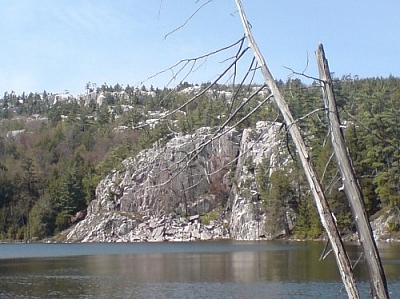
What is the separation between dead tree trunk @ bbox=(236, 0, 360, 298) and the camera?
4211 millimetres

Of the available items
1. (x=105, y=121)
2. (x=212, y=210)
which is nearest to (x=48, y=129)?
A: (x=105, y=121)

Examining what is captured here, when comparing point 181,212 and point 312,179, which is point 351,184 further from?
point 181,212

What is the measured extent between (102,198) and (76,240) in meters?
9.29

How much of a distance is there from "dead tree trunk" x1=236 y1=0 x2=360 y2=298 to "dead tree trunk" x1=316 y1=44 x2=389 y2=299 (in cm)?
17

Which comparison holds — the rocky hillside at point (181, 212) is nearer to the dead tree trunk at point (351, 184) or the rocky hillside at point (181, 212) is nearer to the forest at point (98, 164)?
the forest at point (98, 164)

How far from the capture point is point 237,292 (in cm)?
3098

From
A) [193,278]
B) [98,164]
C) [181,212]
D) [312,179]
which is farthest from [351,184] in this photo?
[98,164]

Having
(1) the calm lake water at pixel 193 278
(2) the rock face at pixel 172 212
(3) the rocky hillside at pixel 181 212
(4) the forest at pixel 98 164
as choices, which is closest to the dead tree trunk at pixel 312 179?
(1) the calm lake water at pixel 193 278

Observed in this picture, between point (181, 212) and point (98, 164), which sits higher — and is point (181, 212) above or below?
below

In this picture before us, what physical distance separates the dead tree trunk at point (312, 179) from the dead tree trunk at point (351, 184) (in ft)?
0.55

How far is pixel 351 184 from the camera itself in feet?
14.3

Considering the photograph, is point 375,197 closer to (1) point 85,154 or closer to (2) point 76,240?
(2) point 76,240

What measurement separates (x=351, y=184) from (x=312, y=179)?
0.28 m

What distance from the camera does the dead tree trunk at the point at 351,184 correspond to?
4.27m
